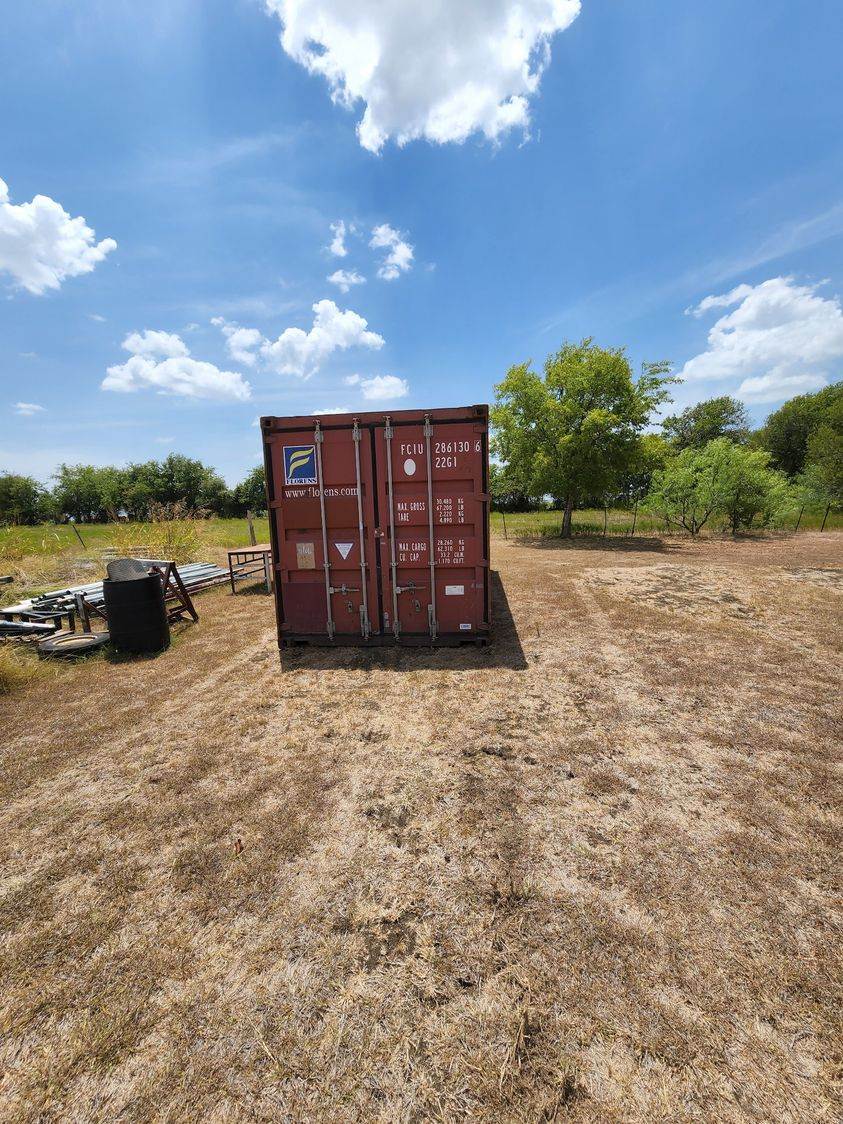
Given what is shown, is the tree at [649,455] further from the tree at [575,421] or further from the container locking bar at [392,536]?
the container locking bar at [392,536]

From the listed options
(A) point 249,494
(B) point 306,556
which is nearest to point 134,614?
(B) point 306,556

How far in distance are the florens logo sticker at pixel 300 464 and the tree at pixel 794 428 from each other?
6212cm

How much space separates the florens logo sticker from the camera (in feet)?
21.8

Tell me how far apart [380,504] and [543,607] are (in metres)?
4.50

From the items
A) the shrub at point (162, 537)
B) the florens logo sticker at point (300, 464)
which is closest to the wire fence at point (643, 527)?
the shrub at point (162, 537)

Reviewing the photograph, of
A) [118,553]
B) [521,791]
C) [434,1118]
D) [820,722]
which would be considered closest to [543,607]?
[820,722]

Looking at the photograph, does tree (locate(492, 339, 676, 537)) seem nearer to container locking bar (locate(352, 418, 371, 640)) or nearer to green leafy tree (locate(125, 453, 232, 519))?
container locking bar (locate(352, 418, 371, 640))

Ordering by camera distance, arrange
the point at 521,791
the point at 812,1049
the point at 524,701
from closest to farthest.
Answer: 1. the point at 812,1049
2. the point at 521,791
3. the point at 524,701

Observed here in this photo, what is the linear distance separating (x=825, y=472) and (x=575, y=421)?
23349mm

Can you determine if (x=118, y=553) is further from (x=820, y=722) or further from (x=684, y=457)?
(x=684, y=457)

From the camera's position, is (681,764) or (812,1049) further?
(681,764)

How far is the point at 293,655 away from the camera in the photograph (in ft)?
22.8

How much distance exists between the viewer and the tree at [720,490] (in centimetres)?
2038

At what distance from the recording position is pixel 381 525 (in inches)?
265
